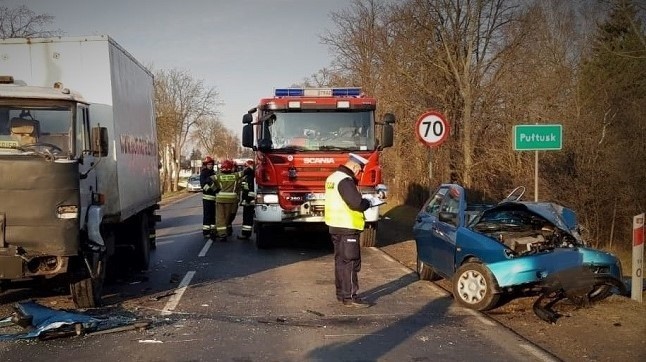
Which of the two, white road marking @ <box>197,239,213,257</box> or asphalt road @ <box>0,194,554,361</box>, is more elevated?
asphalt road @ <box>0,194,554,361</box>

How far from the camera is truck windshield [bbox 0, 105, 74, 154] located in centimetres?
697

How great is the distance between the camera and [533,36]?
21.6m

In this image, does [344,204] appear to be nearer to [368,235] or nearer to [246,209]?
[368,235]

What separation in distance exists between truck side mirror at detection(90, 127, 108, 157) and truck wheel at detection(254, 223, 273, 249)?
20.5ft

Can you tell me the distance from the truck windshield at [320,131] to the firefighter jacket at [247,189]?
232cm

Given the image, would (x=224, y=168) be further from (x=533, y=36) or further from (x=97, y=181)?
(x=533, y=36)

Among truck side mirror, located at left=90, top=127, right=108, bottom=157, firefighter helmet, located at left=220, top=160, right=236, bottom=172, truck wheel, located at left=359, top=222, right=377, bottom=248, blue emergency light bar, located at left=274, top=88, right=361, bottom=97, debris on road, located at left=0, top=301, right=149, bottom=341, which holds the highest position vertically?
blue emergency light bar, located at left=274, top=88, right=361, bottom=97

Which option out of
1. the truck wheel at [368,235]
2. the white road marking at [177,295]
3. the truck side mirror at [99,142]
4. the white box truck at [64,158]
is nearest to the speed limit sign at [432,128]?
the truck wheel at [368,235]

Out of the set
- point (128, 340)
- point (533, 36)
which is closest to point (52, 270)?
point (128, 340)

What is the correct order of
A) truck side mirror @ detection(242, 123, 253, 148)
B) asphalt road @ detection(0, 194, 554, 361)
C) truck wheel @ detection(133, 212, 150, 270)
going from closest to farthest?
asphalt road @ detection(0, 194, 554, 361), truck wheel @ detection(133, 212, 150, 270), truck side mirror @ detection(242, 123, 253, 148)

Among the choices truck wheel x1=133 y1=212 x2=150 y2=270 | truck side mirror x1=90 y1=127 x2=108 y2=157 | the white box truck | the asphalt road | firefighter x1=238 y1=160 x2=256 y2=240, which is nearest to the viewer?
the asphalt road

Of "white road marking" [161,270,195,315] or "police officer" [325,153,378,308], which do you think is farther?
"police officer" [325,153,378,308]

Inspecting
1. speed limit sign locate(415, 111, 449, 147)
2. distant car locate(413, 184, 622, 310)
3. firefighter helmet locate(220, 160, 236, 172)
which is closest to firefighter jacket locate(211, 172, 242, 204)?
firefighter helmet locate(220, 160, 236, 172)

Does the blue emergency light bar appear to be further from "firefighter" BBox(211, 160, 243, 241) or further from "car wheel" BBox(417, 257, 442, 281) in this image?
"car wheel" BBox(417, 257, 442, 281)
